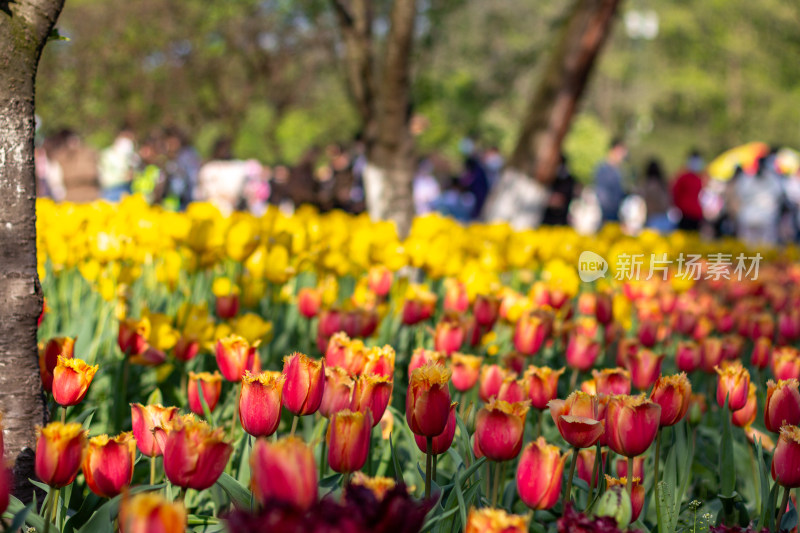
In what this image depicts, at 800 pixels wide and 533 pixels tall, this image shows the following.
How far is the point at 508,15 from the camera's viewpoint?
24266mm

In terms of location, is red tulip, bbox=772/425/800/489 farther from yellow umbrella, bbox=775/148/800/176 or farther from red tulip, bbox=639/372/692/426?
yellow umbrella, bbox=775/148/800/176

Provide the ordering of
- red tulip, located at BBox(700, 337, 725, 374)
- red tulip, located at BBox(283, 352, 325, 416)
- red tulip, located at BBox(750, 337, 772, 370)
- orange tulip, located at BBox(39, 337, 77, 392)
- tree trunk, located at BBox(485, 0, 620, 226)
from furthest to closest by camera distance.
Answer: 1. tree trunk, located at BBox(485, 0, 620, 226)
2. red tulip, located at BBox(750, 337, 772, 370)
3. red tulip, located at BBox(700, 337, 725, 374)
4. orange tulip, located at BBox(39, 337, 77, 392)
5. red tulip, located at BBox(283, 352, 325, 416)

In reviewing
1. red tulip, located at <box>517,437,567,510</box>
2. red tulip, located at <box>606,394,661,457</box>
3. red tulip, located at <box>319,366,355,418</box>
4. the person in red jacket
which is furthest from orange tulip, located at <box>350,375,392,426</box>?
the person in red jacket

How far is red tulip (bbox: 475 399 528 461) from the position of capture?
4.33 feet

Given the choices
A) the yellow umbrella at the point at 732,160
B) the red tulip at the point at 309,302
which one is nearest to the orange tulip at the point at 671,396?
the red tulip at the point at 309,302

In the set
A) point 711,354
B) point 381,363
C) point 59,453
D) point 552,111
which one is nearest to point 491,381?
point 381,363

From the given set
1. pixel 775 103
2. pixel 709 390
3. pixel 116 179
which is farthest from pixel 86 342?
pixel 775 103

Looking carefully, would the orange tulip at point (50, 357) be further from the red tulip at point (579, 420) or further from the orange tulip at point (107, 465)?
the red tulip at point (579, 420)

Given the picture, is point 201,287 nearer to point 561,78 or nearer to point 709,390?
point 709,390

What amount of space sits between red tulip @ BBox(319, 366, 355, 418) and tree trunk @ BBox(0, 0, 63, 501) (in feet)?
1.83

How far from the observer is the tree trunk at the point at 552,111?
22.5 ft

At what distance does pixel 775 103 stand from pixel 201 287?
31722 mm

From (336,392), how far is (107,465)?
420 millimetres

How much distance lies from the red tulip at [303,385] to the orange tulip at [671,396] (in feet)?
1.99
